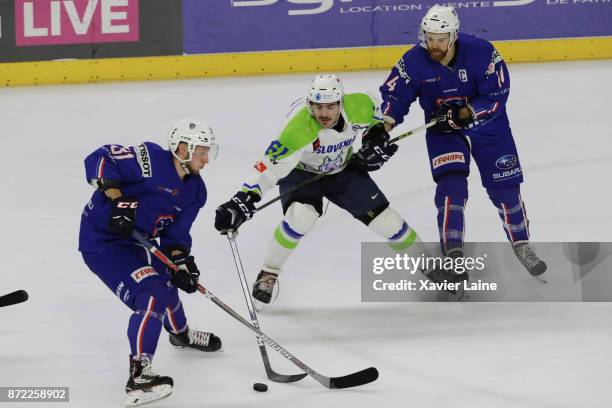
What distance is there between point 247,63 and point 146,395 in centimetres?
502

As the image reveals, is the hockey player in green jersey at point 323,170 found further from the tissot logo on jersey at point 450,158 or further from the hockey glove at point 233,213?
the tissot logo on jersey at point 450,158

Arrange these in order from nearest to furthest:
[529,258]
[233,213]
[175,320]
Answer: [175,320] → [233,213] → [529,258]

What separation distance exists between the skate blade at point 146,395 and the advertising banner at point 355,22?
16.4 feet

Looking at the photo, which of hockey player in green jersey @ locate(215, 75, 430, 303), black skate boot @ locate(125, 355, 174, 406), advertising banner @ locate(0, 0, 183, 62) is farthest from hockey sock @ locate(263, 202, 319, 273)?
advertising banner @ locate(0, 0, 183, 62)

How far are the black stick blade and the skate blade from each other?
60 cm

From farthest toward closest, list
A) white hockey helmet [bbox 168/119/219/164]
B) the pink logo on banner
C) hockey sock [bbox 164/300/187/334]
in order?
the pink logo on banner, hockey sock [bbox 164/300/187/334], white hockey helmet [bbox 168/119/219/164]

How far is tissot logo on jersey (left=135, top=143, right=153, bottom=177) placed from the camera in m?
4.18

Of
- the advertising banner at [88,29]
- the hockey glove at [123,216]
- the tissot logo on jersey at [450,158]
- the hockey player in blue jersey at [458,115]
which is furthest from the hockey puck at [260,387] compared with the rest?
the advertising banner at [88,29]

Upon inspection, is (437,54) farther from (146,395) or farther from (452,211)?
(146,395)

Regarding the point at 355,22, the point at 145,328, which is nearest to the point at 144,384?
the point at 145,328

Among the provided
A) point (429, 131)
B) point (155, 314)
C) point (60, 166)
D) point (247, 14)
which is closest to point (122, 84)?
point (247, 14)

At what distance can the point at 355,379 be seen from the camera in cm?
400

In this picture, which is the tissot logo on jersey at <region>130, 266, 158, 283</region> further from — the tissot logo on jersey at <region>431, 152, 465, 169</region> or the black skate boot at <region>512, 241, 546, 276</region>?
the black skate boot at <region>512, 241, 546, 276</region>

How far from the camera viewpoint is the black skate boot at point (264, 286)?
16.3 ft
